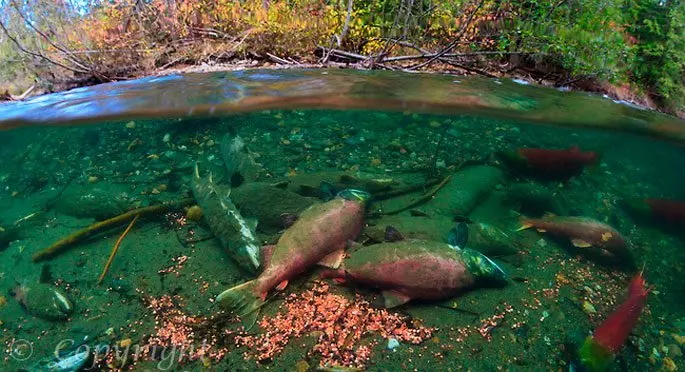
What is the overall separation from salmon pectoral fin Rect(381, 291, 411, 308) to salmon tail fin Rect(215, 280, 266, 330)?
1.09 metres

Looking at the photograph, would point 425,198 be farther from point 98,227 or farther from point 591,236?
point 98,227

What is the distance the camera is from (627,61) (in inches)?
356

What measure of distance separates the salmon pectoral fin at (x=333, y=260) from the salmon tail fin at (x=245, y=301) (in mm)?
690

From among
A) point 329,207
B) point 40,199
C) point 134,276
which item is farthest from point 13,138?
point 329,207

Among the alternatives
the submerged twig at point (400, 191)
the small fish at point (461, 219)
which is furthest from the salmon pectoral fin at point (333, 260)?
the small fish at point (461, 219)

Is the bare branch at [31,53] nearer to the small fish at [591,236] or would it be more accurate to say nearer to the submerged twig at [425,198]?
the submerged twig at [425,198]

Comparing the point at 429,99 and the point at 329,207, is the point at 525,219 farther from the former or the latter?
the point at 429,99

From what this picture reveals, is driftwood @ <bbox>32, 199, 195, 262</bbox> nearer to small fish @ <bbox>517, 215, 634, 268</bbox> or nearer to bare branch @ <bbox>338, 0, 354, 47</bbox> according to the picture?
small fish @ <bbox>517, 215, 634, 268</bbox>

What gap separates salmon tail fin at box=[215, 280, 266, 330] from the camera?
3125mm

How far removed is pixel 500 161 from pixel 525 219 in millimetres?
2040

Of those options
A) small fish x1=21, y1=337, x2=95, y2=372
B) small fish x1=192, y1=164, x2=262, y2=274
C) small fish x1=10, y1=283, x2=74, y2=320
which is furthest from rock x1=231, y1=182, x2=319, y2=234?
small fish x1=21, y1=337, x2=95, y2=372

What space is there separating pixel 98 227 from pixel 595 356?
5.42 metres

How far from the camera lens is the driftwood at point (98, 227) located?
4418 mm

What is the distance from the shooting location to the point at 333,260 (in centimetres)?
358
